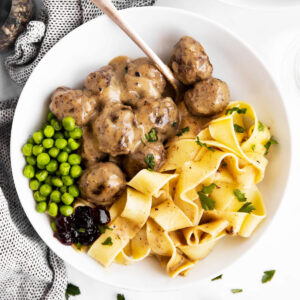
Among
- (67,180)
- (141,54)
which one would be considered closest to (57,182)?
(67,180)

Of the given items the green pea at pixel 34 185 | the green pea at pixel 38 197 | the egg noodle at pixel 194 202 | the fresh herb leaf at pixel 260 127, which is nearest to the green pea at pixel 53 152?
the green pea at pixel 34 185

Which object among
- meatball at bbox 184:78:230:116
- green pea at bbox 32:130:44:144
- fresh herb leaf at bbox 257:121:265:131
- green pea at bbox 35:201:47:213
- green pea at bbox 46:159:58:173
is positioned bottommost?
green pea at bbox 35:201:47:213

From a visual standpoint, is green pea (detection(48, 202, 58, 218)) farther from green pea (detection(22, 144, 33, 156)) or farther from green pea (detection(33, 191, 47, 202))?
green pea (detection(22, 144, 33, 156))

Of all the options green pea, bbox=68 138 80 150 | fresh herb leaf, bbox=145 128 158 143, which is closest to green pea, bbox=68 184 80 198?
green pea, bbox=68 138 80 150

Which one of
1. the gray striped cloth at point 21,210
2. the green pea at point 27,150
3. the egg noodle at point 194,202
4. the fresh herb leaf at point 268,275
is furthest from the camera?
the fresh herb leaf at point 268,275

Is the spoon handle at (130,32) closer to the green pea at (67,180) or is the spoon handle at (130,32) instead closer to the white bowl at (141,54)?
the white bowl at (141,54)

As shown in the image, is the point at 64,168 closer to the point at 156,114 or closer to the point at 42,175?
the point at 42,175
